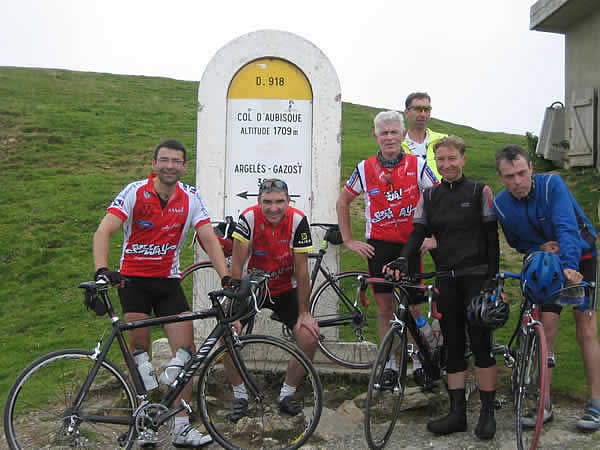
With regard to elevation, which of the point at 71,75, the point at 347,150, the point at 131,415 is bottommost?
the point at 131,415

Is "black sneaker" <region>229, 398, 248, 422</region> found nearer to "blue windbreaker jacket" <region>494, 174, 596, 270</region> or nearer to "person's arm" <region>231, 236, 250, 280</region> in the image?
"person's arm" <region>231, 236, 250, 280</region>

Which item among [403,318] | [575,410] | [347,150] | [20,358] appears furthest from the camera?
[347,150]

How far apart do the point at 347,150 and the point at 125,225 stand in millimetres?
15609

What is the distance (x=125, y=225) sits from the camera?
4207 mm

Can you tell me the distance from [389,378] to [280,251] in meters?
1.27

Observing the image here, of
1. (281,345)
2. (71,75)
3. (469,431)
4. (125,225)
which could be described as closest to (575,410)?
(469,431)

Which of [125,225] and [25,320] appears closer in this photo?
[125,225]

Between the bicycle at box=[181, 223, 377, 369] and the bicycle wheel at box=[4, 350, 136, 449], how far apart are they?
6.37 ft

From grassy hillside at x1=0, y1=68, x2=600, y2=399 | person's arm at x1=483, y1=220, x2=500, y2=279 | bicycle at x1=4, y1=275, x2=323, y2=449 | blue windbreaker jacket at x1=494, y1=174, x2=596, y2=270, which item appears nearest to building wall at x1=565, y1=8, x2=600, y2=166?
grassy hillside at x1=0, y1=68, x2=600, y2=399

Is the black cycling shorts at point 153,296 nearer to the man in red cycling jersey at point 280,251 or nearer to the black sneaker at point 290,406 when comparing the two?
the man in red cycling jersey at point 280,251

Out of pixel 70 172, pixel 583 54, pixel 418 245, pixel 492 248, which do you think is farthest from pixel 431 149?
pixel 70 172

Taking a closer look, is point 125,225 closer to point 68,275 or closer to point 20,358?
point 20,358

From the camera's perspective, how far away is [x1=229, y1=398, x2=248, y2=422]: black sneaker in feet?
12.9

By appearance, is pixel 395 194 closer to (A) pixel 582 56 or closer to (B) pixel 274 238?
(B) pixel 274 238
